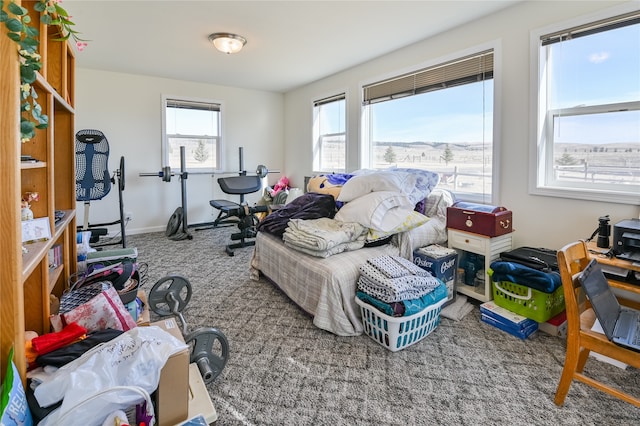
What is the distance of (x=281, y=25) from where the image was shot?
10.5 ft

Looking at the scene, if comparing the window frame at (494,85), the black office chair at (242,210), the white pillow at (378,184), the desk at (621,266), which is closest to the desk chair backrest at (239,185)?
the black office chair at (242,210)

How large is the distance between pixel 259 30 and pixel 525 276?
3173 millimetres

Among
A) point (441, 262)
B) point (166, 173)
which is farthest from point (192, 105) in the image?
point (441, 262)

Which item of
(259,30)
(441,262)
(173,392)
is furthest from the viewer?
(259,30)

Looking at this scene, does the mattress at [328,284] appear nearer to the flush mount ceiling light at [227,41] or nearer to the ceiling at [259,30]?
the ceiling at [259,30]

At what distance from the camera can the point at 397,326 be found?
1.99 m

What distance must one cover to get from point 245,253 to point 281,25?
257 centimetres

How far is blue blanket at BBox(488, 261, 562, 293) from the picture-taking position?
2109 mm

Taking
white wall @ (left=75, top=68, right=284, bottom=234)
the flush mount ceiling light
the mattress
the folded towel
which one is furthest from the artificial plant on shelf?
white wall @ (left=75, top=68, right=284, bottom=234)

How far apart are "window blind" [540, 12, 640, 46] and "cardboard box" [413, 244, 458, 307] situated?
1769 millimetres

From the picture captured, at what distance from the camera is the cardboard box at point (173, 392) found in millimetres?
1198

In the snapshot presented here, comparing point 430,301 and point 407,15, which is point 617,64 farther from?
point 430,301

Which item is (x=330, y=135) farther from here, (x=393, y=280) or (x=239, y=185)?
(x=393, y=280)

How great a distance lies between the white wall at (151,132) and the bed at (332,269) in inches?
117
